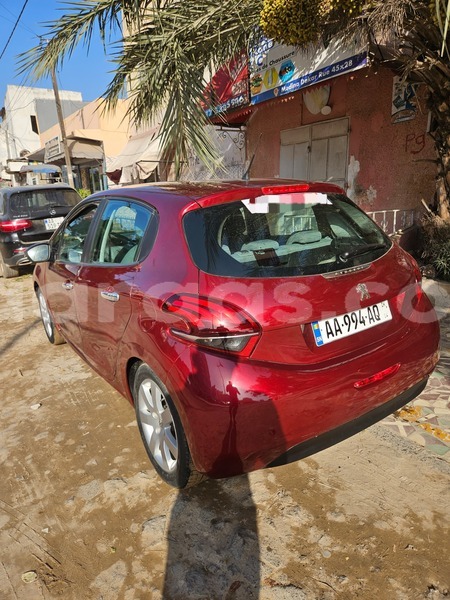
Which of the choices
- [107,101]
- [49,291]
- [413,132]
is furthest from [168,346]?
[413,132]

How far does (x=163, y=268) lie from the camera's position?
2047 mm

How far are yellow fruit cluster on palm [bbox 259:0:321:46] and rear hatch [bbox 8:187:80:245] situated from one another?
4.92 meters

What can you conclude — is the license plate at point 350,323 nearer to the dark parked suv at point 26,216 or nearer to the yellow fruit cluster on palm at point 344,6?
the yellow fruit cluster on palm at point 344,6

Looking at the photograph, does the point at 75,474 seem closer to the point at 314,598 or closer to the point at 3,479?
the point at 3,479

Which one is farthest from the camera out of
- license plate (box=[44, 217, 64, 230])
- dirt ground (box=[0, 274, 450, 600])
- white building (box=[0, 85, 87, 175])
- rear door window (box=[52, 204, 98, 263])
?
white building (box=[0, 85, 87, 175])

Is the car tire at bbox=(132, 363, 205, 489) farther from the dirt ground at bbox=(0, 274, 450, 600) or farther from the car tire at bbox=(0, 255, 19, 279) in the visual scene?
the car tire at bbox=(0, 255, 19, 279)

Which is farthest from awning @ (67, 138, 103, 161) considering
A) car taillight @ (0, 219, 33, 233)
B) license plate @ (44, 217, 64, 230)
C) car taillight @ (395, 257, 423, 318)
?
car taillight @ (395, 257, 423, 318)

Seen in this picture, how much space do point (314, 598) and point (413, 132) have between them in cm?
638

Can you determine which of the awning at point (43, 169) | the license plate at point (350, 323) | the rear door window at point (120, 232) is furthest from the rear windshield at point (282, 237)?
the awning at point (43, 169)

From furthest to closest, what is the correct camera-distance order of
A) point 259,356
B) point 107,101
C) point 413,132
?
point 413,132
point 107,101
point 259,356

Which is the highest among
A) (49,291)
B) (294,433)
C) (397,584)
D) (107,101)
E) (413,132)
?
(107,101)

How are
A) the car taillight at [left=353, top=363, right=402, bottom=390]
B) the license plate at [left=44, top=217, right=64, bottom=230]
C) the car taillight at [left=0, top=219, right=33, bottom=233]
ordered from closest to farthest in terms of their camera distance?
the car taillight at [left=353, top=363, right=402, bottom=390] < the car taillight at [left=0, top=219, right=33, bottom=233] < the license plate at [left=44, top=217, right=64, bottom=230]

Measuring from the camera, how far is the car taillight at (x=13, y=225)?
7211mm

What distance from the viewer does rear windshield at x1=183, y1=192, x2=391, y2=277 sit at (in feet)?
6.36
